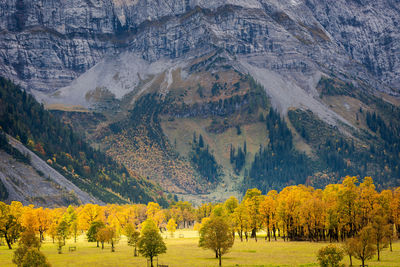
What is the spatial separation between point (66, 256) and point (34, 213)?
1924 inches

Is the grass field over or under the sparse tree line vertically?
under

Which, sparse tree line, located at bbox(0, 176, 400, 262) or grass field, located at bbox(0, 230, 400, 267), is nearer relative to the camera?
grass field, located at bbox(0, 230, 400, 267)

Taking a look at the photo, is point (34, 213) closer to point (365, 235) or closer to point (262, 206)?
point (262, 206)

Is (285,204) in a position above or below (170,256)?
above

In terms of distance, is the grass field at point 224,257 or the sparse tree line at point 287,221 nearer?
the grass field at point 224,257

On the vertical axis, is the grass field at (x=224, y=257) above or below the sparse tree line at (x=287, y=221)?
below

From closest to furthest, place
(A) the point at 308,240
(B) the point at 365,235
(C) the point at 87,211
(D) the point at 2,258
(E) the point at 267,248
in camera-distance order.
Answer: (B) the point at 365,235 → (D) the point at 2,258 → (E) the point at 267,248 → (A) the point at 308,240 → (C) the point at 87,211

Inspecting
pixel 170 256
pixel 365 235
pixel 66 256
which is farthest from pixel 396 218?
pixel 66 256

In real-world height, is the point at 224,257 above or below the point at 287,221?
below

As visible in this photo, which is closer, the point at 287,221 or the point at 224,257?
the point at 224,257

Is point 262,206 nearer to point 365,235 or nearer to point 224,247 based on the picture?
point 224,247

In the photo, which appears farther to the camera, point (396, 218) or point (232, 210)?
point (232, 210)

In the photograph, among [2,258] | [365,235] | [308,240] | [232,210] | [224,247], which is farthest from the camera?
[232,210]

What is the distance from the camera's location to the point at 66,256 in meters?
112
